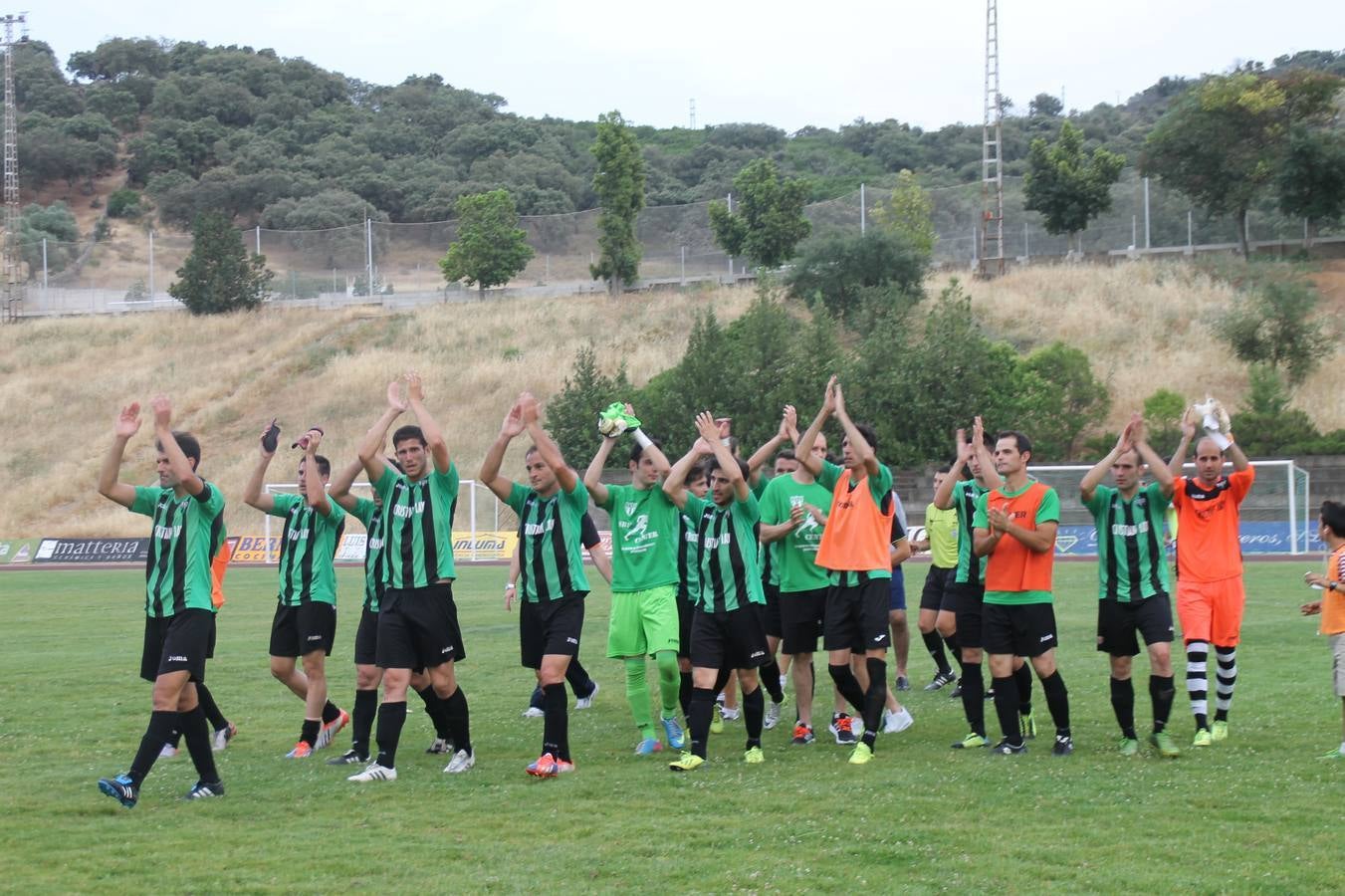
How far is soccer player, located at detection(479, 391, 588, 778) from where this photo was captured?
352 inches

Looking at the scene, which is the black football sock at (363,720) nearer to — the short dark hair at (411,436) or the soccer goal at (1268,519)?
the short dark hair at (411,436)

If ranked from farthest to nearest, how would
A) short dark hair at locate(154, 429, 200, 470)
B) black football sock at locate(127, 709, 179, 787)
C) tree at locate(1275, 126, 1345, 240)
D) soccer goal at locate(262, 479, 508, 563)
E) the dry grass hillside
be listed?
tree at locate(1275, 126, 1345, 240)
the dry grass hillside
soccer goal at locate(262, 479, 508, 563)
short dark hair at locate(154, 429, 200, 470)
black football sock at locate(127, 709, 179, 787)

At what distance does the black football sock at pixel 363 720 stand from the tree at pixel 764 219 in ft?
166

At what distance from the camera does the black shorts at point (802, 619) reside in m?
10.1

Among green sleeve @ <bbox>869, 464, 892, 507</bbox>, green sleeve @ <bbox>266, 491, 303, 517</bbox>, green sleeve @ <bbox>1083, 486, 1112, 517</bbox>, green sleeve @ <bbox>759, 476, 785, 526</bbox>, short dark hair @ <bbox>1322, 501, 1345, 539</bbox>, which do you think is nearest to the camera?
short dark hair @ <bbox>1322, 501, 1345, 539</bbox>

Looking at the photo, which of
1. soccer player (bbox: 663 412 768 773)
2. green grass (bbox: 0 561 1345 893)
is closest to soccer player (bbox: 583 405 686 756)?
soccer player (bbox: 663 412 768 773)

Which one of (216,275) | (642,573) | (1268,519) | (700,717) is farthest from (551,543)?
A: (216,275)

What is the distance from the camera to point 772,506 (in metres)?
10.2

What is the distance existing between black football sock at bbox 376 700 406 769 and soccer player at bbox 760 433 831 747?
2.89 meters

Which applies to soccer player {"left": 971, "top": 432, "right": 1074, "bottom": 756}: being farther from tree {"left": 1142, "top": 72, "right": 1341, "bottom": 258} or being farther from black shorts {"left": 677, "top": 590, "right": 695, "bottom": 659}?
tree {"left": 1142, "top": 72, "right": 1341, "bottom": 258}

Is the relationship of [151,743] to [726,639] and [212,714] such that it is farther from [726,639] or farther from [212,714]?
[726,639]

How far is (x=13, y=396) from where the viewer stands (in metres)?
56.1

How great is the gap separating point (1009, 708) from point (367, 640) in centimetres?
452

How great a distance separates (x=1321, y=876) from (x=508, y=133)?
106m
